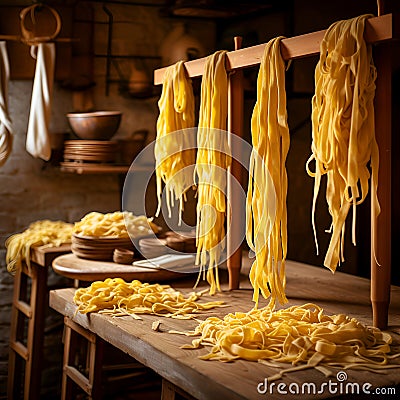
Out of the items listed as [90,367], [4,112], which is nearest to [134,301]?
[90,367]

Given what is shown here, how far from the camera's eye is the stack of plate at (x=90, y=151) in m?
5.02

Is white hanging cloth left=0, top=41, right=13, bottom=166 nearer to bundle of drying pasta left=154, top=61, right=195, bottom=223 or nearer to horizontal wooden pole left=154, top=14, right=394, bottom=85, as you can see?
horizontal wooden pole left=154, top=14, right=394, bottom=85

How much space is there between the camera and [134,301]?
9.48 ft

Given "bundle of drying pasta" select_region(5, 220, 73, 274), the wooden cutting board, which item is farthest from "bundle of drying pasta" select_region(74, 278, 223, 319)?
"bundle of drying pasta" select_region(5, 220, 73, 274)

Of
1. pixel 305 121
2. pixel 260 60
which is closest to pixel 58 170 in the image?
pixel 305 121

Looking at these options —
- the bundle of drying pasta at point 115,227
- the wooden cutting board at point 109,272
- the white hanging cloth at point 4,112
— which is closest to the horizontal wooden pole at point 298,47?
the bundle of drying pasta at point 115,227

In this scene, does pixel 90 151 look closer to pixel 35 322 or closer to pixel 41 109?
pixel 41 109

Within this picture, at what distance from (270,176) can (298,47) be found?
53 centimetres

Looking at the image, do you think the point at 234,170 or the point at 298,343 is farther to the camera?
the point at 234,170

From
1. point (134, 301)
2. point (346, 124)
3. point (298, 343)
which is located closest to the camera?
point (298, 343)

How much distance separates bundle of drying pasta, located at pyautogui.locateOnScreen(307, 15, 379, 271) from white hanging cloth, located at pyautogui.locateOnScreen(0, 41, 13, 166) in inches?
118

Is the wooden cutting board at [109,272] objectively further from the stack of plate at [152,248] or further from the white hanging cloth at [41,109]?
the white hanging cloth at [41,109]

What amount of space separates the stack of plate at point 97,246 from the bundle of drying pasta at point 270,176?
124 cm

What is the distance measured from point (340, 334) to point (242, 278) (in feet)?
4.62
